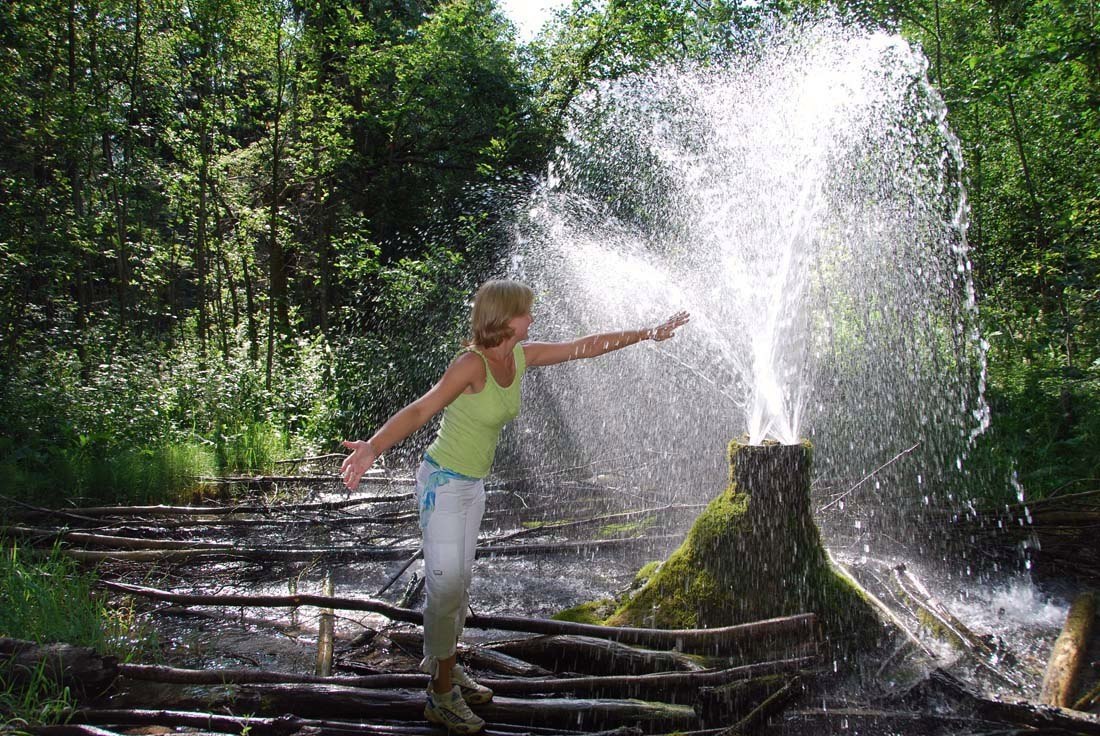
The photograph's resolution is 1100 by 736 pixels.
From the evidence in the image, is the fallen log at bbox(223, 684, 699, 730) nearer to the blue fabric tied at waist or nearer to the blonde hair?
the blue fabric tied at waist

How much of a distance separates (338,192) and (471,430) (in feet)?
50.4

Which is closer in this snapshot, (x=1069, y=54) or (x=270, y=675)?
(x=270, y=675)

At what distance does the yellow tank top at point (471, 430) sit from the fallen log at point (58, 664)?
1794 millimetres

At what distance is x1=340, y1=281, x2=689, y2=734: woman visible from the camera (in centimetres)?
318

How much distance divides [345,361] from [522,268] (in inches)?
169

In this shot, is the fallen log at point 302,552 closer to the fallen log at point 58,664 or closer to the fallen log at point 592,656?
the fallen log at point 592,656

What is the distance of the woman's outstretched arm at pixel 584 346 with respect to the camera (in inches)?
147

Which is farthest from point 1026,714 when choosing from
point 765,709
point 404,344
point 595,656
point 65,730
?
point 404,344

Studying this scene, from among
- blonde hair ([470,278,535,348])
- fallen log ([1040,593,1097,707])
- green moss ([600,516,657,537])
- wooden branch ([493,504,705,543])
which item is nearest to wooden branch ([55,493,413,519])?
wooden branch ([493,504,705,543])

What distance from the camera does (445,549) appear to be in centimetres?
324

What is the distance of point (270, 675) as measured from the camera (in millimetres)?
3352

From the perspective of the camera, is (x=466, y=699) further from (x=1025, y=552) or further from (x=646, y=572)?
(x=1025, y=552)

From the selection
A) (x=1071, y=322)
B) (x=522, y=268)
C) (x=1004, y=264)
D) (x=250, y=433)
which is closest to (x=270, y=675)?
(x=250, y=433)

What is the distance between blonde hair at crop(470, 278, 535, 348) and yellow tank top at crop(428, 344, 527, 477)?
0.09 m
